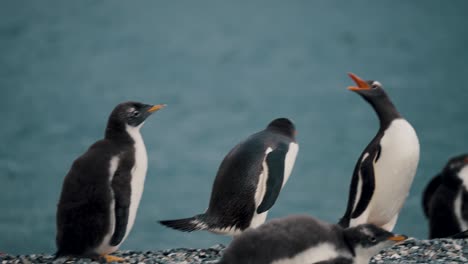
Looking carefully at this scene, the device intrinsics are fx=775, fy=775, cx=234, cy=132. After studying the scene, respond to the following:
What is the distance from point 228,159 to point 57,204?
132cm

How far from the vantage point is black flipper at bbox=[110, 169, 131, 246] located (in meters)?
5.50

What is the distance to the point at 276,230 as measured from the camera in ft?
Result: 13.6

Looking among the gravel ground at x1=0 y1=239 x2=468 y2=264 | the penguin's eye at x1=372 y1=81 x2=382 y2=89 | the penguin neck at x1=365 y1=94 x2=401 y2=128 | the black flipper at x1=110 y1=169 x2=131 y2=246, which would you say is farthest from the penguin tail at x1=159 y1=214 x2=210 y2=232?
the penguin's eye at x1=372 y1=81 x2=382 y2=89

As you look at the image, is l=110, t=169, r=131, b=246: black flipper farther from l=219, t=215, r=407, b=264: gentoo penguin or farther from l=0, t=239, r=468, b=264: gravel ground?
l=219, t=215, r=407, b=264: gentoo penguin

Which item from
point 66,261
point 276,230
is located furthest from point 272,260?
point 66,261

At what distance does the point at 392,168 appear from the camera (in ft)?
22.0

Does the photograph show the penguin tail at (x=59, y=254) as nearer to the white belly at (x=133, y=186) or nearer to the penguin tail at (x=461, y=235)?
the white belly at (x=133, y=186)

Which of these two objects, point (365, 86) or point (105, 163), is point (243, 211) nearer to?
point (105, 163)

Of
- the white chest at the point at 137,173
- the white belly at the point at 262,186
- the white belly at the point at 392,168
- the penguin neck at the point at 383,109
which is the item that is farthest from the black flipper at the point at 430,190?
the white chest at the point at 137,173

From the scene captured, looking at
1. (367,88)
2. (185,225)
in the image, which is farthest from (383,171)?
(185,225)

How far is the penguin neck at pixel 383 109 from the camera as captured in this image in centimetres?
683

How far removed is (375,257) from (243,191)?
1.12m

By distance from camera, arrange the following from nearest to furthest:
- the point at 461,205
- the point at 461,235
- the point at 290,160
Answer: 1. the point at 290,160
2. the point at 461,235
3. the point at 461,205

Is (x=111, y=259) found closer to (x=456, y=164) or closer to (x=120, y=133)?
(x=120, y=133)
